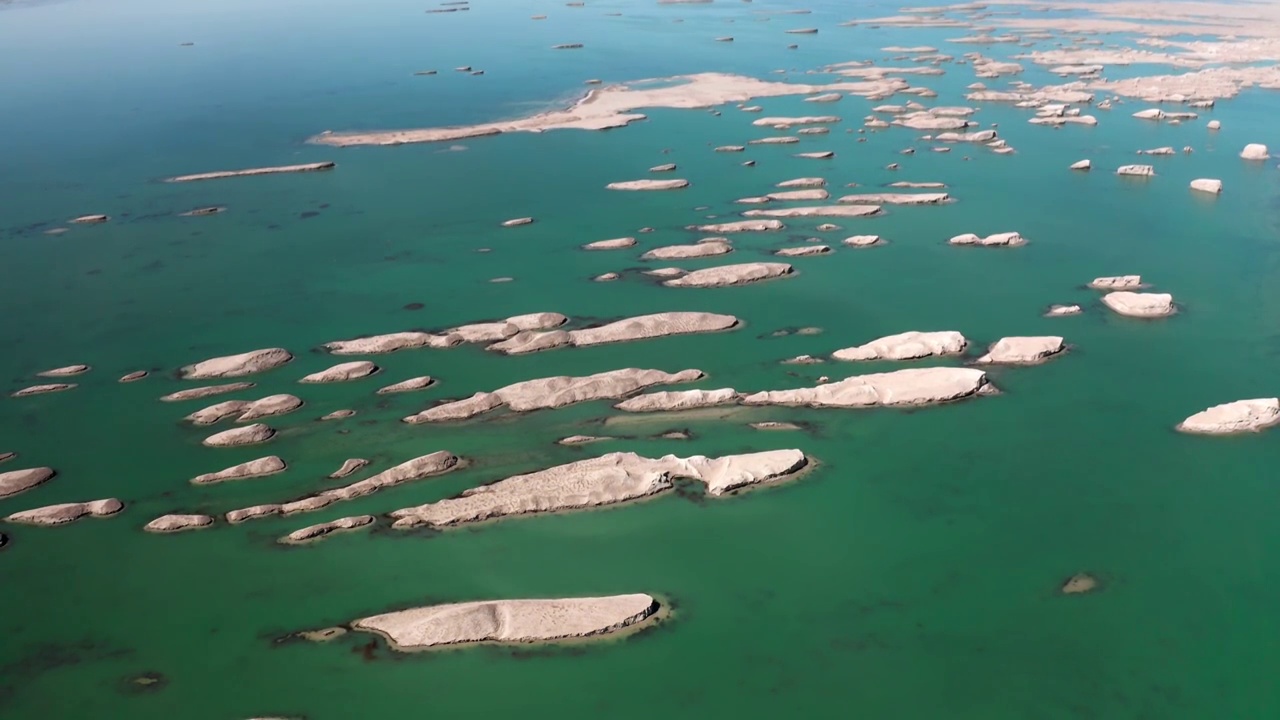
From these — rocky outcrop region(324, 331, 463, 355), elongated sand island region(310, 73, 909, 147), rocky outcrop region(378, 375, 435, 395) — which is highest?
elongated sand island region(310, 73, 909, 147)

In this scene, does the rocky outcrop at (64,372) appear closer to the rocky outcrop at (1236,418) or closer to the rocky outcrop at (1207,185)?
the rocky outcrop at (1236,418)

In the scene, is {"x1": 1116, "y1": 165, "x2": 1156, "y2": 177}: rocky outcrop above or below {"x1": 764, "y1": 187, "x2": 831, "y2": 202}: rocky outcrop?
below

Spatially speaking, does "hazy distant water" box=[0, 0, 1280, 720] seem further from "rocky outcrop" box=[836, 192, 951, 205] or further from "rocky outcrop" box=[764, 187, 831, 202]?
"rocky outcrop" box=[764, 187, 831, 202]

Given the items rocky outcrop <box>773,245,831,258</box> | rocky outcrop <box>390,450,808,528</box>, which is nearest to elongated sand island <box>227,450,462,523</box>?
rocky outcrop <box>390,450,808,528</box>

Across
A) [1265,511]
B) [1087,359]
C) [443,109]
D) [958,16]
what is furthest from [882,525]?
[958,16]

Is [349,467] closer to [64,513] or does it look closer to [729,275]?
[64,513]

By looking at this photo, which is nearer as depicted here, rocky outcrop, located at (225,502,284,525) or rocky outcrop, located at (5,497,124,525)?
rocky outcrop, located at (225,502,284,525)
